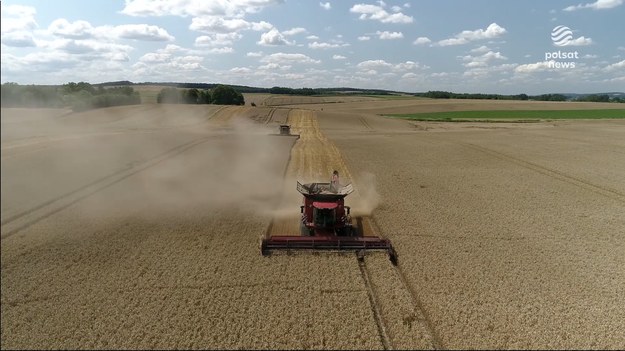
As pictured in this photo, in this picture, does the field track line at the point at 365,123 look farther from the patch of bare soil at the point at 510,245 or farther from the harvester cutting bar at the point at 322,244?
the harvester cutting bar at the point at 322,244

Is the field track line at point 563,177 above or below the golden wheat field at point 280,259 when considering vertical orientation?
above

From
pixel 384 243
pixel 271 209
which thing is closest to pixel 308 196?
pixel 384 243

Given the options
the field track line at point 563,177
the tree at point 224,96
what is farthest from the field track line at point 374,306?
the tree at point 224,96

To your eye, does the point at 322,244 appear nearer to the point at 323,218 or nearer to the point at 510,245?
the point at 323,218

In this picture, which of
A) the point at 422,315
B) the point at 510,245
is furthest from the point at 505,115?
the point at 422,315

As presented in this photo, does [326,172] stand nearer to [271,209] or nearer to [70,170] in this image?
[271,209]

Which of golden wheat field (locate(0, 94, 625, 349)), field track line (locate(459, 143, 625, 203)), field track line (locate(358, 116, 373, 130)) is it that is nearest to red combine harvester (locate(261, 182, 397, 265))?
golden wheat field (locate(0, 94, 625, 349))
